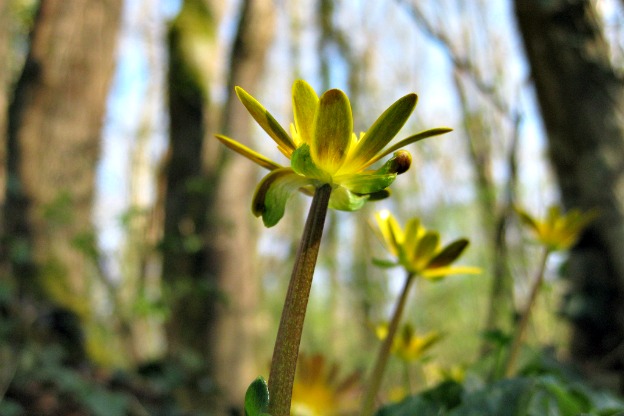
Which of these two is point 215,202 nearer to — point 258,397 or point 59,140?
point 59,140

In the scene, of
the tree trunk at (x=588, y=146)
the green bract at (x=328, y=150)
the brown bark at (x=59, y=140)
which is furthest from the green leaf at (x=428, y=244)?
the brown bark at (x=59, y=140)

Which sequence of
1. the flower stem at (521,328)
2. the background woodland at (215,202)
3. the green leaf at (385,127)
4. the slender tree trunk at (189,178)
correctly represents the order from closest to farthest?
the green leaf at (385,127)
the flower stem at (521,328)
the background woodland at (215,202)
the slender tree trunk at (189,178)

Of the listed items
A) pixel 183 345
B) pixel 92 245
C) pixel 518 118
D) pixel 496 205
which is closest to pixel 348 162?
pixel 518 118

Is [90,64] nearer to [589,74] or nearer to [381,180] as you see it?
[589,74]

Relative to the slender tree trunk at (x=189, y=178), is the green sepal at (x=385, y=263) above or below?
below

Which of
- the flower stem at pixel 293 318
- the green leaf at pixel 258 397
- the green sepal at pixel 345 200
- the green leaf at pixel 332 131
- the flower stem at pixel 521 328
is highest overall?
the green leaf at pixel 332 131

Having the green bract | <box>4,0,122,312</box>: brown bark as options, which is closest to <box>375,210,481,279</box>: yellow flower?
the green bract

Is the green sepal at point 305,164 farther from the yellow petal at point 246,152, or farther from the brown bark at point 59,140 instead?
the brown bark at point 59,140
